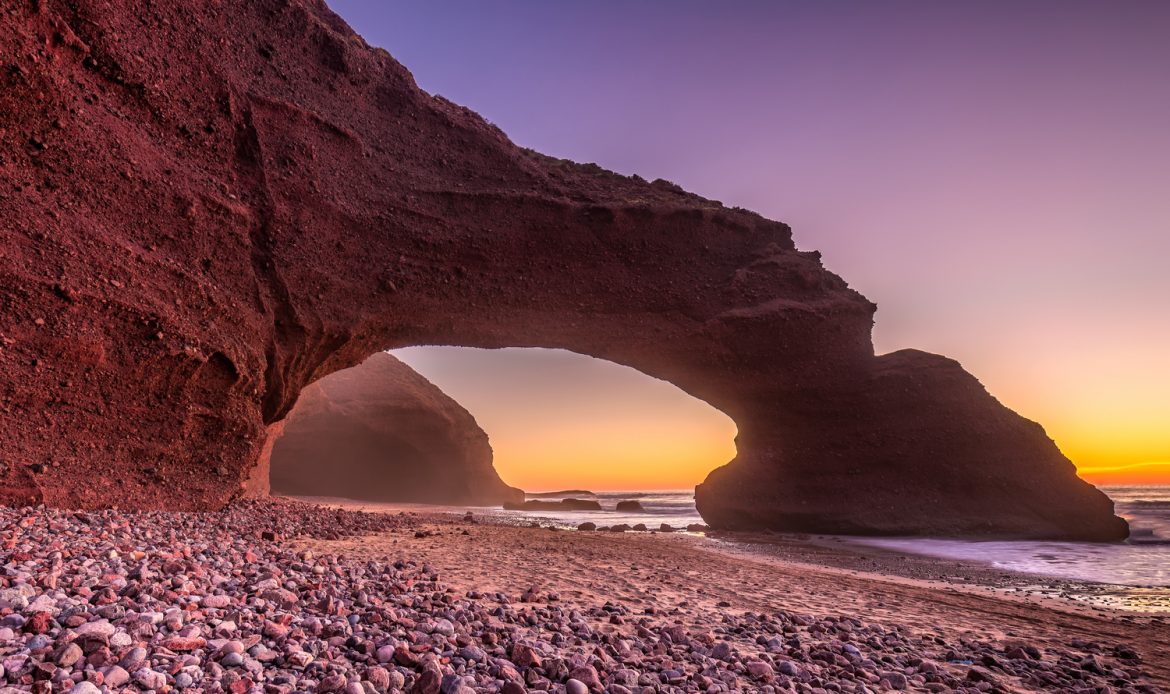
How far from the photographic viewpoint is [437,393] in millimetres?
38125

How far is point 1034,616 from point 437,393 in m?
35.0

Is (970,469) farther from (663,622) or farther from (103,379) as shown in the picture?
(103,379)

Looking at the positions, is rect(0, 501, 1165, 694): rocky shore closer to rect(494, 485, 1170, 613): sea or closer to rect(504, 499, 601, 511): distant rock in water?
rect(494, 485, 1170, 613): sea

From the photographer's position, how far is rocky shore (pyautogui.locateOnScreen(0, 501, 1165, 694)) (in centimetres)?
253

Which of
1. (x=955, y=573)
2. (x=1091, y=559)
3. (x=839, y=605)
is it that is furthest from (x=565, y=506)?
(x=839, y=605)

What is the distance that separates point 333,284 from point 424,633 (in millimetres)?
11419

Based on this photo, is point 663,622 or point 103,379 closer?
point 663,622

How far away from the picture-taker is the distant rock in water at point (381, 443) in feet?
113

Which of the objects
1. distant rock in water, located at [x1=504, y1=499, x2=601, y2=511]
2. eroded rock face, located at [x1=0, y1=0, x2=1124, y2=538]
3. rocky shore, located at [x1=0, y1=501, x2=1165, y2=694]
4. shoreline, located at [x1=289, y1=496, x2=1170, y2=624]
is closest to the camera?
rocky shore, located at [x1=0, y1=501, x2=1165, y2=694]

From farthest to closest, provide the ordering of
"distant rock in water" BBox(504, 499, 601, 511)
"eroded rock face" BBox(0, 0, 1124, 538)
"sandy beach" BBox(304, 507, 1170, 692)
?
"distant rock in water" BBox(504, 499, 601, 511), "eroded rock face" BBox(0, 0, 1124, 538), "sandy beach" BBox(304, 507, 1170, 692)

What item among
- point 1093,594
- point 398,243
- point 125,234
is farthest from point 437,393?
point 1093,594

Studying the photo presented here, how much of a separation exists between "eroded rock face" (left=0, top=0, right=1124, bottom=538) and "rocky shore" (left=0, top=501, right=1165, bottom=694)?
3126 millimetres

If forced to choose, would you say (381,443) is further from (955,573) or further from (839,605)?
(839,605)

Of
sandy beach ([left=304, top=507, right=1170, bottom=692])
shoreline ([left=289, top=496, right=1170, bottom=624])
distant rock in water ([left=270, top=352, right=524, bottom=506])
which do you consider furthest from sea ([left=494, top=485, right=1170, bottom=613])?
distant rock in water ([left=270, top=352, right=524, bottom=506])
